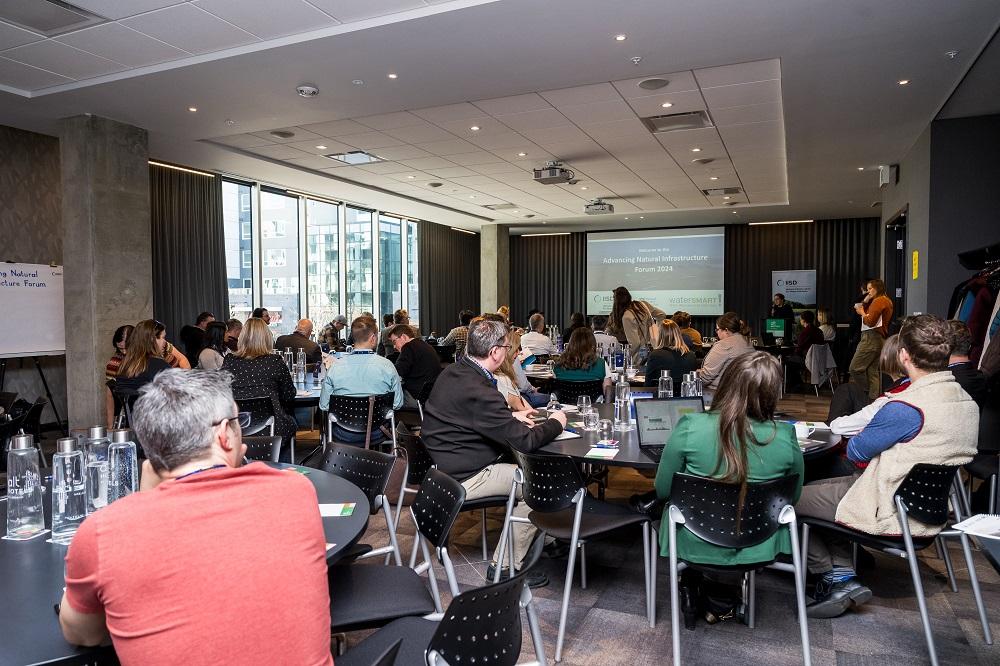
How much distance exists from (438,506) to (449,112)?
17.5ft

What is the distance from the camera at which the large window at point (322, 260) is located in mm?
11961

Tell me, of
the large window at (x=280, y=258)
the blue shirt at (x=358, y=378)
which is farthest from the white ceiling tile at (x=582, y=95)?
the large window at (x=280, y=258)

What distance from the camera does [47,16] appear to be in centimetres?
460

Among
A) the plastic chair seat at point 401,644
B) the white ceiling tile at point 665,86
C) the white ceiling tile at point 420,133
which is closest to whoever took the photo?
the plastic chair seat at point 401,644

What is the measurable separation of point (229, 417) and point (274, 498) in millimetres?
286

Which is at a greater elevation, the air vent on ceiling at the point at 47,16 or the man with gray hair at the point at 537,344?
the air vent on ceiling at the point at 47,16

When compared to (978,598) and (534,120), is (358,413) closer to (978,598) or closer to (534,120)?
(978,598)

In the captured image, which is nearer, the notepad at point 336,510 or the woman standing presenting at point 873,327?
the notepad at point 336,510

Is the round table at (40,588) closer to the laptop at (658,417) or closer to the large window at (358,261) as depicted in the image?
the laptop at (658,417)

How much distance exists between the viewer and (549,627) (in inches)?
120

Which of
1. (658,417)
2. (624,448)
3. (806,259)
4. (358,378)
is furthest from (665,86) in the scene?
(806,259)

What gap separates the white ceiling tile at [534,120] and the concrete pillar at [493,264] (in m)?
8.36

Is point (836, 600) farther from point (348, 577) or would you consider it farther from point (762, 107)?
point (762, 107)

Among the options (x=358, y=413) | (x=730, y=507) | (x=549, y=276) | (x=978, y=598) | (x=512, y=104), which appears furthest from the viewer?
(x=549, y=276)
